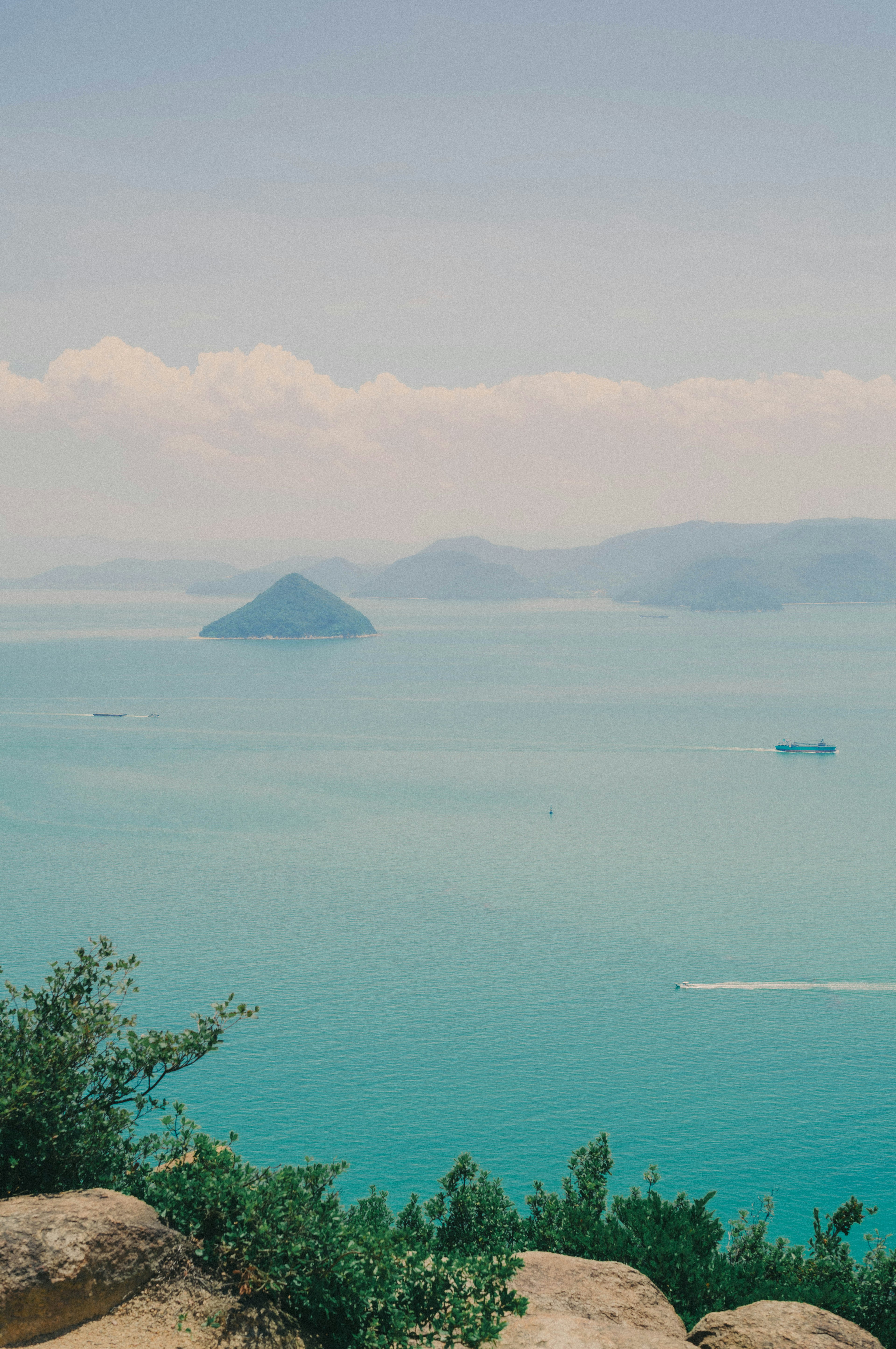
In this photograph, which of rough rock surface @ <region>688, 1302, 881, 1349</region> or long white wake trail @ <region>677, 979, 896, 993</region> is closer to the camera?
rough rock surface @ <region>688, 1302, 881, 1349</region>

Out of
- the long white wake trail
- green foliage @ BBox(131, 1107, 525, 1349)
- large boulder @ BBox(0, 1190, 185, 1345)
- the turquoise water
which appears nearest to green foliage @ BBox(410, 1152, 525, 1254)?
green foliage @ BBox(131, 1107, 525, 1349)

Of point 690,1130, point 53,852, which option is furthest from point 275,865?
Result: point 690,1130

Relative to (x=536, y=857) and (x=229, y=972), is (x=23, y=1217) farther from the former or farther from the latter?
(x=536, y=857)

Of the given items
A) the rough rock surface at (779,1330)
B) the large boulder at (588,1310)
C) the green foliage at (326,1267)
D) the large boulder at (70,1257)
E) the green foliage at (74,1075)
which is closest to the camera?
the large boulder at (70,1257)

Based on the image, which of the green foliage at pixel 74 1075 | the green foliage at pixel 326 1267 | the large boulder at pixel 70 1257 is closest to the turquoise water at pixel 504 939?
the green foliage at pixel 74 1075

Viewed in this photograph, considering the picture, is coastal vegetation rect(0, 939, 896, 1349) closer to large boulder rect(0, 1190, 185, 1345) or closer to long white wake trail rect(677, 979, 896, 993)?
large boulder rect(0, 1190, 185, 1345)

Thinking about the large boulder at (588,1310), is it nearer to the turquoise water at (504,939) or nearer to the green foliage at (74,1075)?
the green foliage at (74,1075)
